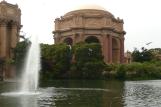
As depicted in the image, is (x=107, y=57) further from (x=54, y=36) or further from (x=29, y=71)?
(x=29, y=71)

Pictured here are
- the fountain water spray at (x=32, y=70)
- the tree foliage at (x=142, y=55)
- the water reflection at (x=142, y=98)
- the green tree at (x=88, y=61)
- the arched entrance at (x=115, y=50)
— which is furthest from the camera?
the tree foliage at (x=142, y=55)

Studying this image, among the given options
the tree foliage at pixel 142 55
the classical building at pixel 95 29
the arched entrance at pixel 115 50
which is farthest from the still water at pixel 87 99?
the tree foliage at pixel 142 55

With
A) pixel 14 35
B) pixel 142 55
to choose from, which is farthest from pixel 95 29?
pixel 14 35

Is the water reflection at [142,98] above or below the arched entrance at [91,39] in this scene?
below

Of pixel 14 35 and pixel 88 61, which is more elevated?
pixel 14 35

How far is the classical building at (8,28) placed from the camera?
6656 cm

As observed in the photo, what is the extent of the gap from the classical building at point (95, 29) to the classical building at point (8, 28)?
2259 cm

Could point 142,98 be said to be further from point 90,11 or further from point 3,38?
point 90,11

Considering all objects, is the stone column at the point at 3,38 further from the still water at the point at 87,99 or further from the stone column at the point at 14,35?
the still water at the point at 87,99

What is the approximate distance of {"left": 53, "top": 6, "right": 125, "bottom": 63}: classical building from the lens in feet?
297

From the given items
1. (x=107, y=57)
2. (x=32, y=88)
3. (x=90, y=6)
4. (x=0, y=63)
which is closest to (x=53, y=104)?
(x=32, y=88)

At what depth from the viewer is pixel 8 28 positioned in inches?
2721

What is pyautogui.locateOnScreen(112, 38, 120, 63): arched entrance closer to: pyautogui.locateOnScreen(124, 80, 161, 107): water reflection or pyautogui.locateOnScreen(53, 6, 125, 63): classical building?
pyautogui.locateOnScreen(53, 6, 125, 63): classical building

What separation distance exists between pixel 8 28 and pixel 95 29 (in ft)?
88.0
